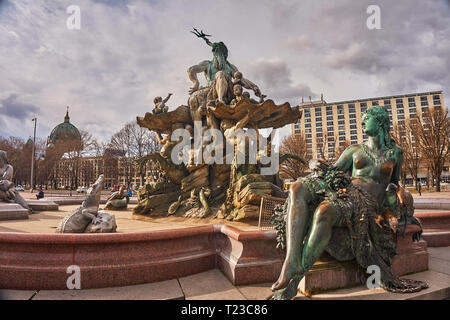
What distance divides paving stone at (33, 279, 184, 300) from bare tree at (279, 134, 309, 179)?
2449 centimetres

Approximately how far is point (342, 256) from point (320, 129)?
320ft

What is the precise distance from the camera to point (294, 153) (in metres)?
32.3

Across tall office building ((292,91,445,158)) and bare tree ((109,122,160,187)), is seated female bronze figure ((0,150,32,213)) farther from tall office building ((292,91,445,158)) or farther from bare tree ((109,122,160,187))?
tall office building ((292,91,445,158))

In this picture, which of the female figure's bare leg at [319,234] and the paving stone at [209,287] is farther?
the paving stone at [209,287]

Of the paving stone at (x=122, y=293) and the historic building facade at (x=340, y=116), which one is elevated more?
the historic building facade at (x=340, y=116)

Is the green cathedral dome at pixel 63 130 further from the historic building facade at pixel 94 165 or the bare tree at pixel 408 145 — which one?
the bare tree at pixel 408 145

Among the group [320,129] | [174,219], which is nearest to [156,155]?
[174,219]

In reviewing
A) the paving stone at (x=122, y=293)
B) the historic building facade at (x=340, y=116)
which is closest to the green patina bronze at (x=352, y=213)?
the paving stone at (x=122, y=293)

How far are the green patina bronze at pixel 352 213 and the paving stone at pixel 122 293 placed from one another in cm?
116

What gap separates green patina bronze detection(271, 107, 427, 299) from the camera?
2543 mm

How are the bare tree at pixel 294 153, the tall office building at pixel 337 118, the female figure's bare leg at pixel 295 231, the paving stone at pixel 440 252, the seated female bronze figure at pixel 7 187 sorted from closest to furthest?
the female figure's bare leg at pixel 295 231 < the paving stone at pixel 440 252 < the seated female bronze figure at pixel 7 187 < the bare tree at pixel 294 153 < the tall office building at pixel 337 118

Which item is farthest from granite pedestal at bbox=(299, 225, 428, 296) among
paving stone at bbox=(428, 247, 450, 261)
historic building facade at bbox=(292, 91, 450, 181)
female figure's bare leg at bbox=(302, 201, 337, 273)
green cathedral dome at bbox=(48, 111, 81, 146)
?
green cathedral dome at bbox=(48, 111, 81, 146)

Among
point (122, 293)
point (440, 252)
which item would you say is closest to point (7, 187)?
point (122, 293)

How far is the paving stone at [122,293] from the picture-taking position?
2.69 m
